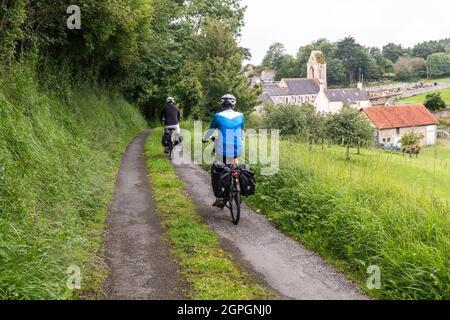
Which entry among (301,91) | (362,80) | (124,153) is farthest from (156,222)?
(362,80)

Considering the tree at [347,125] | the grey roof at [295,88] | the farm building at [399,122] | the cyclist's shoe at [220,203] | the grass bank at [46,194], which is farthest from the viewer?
the grey roof at [295,88]

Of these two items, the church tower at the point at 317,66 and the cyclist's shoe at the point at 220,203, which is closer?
the cyclist's shoe at the point at 220,203

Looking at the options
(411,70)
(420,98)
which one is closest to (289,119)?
(420,98)

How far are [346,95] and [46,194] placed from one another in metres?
99.7

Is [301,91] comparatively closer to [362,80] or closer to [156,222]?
[362,80]

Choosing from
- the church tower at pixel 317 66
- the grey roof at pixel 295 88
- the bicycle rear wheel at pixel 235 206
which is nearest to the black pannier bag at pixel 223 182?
the bicycle rear wheel at pixel 235 206

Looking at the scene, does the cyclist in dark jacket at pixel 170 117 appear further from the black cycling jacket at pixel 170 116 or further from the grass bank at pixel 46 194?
the grass bank at pixel 46 194

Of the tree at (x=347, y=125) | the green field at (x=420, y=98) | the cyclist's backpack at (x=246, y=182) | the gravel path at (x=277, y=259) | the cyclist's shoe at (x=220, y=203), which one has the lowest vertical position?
the gravel path at (x=277, y=259)

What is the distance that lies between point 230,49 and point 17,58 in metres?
25.3

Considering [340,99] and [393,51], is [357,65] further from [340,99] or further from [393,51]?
[393,51]

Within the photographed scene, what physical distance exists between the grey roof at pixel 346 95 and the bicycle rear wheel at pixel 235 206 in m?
94.2

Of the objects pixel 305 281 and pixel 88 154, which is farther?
Result: pixel 88 154

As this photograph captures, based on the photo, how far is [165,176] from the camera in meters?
11.8

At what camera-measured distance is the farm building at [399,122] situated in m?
62.6
